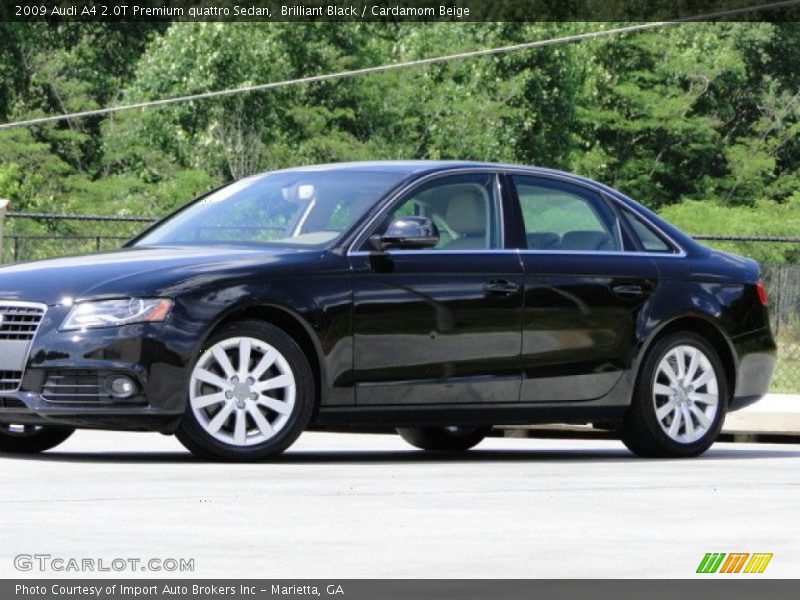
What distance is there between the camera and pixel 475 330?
12.1 m

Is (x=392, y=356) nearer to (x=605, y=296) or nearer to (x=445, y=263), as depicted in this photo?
(x=445, y=263)

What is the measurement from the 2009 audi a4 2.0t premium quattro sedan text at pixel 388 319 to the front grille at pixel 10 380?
38 millimetres

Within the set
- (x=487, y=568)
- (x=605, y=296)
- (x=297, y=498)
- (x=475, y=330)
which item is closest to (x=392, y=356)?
(x=475, y=330)

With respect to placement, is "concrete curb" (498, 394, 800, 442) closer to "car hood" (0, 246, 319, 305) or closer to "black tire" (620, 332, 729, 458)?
"black tire" (620, 332, 729, 458)

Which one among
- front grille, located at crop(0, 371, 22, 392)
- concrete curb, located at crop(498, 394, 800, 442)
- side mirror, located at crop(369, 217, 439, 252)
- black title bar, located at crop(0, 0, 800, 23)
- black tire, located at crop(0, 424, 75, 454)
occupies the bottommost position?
concrete curb, located at crop(498, 394, 800, 442)

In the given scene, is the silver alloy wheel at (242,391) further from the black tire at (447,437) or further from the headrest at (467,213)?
the black tire at (447,437)

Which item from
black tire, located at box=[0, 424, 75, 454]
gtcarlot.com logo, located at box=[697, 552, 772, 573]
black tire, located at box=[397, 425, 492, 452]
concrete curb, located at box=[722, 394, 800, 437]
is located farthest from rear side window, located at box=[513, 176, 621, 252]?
gtcarlot.com logo, located at box=[697, 552, 772, 573]

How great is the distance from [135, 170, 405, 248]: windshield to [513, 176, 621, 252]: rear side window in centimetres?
87

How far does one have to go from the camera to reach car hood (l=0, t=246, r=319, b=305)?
11.1 meters

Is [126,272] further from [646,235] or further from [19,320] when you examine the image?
[646,235]

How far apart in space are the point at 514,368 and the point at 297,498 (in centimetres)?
283

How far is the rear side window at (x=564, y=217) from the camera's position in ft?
41.4

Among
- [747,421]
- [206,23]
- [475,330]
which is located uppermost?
[206,23]

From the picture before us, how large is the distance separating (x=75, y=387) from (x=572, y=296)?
293 cm
